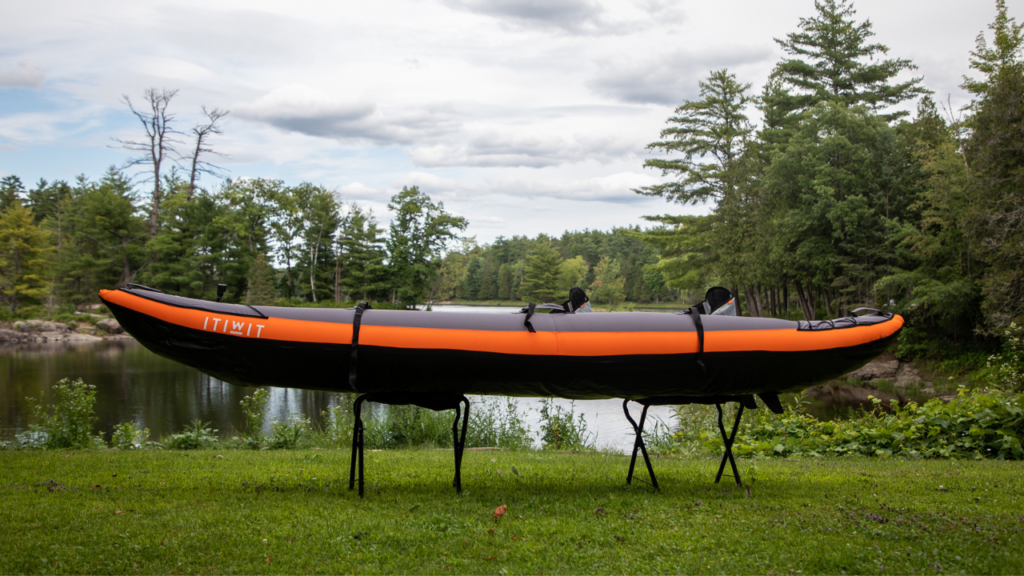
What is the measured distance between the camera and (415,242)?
148 ft

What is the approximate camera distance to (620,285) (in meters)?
61.9

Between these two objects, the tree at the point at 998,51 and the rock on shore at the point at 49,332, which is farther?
the rock on shore at the point at 49,332

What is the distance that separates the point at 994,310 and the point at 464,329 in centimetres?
2017

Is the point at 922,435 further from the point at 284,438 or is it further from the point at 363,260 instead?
the point at 363,260

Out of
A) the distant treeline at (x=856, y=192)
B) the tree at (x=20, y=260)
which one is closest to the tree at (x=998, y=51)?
the distant treeline at (x=856, y=192)

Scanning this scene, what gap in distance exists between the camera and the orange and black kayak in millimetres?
4039

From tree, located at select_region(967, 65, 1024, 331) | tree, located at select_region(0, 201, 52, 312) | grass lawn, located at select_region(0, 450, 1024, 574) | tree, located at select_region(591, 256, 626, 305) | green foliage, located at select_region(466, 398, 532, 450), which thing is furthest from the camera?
tree, located at select_region(591, 256, 626, 305)

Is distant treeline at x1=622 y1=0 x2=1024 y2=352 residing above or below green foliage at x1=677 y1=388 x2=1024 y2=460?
above

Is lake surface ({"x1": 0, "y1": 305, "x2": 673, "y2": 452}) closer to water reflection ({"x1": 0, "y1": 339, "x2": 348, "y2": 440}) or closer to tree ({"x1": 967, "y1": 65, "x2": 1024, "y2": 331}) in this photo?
water reflection ({"x1": 0, "y1": 339, "x2": 348, "y2": 440})

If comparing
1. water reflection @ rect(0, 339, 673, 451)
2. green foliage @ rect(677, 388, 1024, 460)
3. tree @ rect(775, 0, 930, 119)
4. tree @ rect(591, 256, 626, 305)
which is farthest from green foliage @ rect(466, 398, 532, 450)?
tree @ rect(591, 256, 626, 305)

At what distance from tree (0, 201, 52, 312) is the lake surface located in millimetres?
13692

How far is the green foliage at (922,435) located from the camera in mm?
6164

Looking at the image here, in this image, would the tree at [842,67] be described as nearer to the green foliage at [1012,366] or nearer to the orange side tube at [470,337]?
the green foliage at [1012,366]

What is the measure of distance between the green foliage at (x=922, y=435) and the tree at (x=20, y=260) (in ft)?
144
